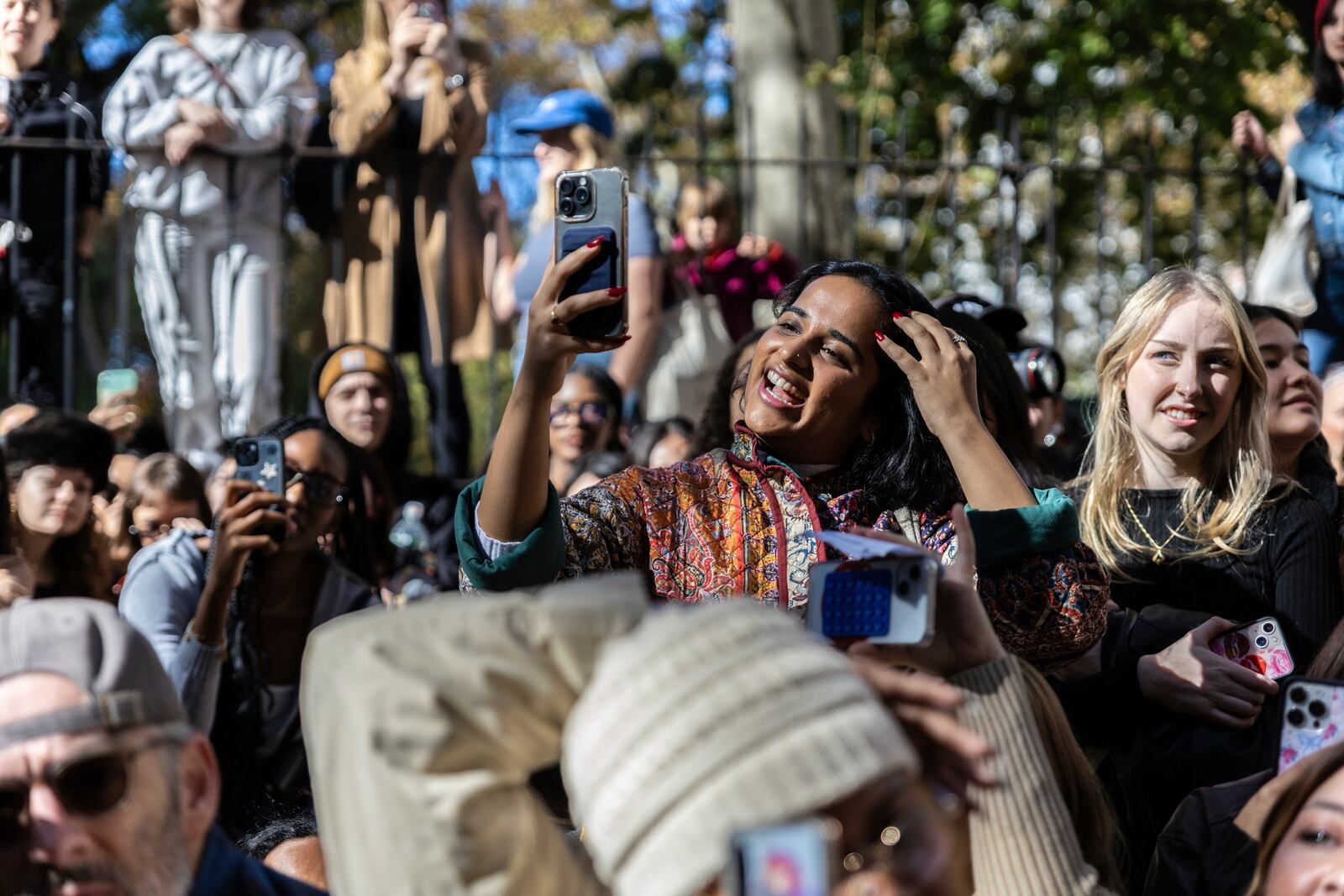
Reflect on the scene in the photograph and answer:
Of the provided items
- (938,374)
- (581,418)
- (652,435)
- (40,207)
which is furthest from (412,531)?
(938,374)

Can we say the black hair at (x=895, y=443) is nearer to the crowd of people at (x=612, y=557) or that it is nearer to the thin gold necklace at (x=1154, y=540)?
the crowd of people at (x=612, y=557)

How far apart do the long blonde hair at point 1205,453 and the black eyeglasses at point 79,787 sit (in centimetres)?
261

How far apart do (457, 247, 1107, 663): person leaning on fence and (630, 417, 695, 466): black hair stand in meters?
2.53

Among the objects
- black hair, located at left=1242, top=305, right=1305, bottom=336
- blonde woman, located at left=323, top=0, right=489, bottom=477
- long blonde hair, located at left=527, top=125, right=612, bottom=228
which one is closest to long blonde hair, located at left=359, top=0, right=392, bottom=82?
blonde woman, located at left=323, top=0, right=489, bottom=477

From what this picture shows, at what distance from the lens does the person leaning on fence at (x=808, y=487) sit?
2842 mm

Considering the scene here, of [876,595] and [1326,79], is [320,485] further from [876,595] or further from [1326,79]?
[1326,79]

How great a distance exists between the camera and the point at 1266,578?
12.8 feet

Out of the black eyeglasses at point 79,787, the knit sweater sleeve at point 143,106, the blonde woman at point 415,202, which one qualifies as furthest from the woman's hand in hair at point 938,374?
the knit sweater sleeve at point 143,106

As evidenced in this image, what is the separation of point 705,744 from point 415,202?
19.1 feet

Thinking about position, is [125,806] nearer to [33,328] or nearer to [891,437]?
[891,437]

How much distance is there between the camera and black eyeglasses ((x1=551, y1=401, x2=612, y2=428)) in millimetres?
6078

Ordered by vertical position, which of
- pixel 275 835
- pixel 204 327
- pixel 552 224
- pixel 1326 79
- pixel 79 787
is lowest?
pixel 275 835

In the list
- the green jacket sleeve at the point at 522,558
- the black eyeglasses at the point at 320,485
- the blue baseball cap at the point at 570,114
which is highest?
the blue baseball cap at the point at 570,114

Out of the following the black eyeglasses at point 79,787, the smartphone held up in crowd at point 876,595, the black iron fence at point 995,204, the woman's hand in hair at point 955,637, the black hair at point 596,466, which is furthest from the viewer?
the black iron fence at point 995,204
